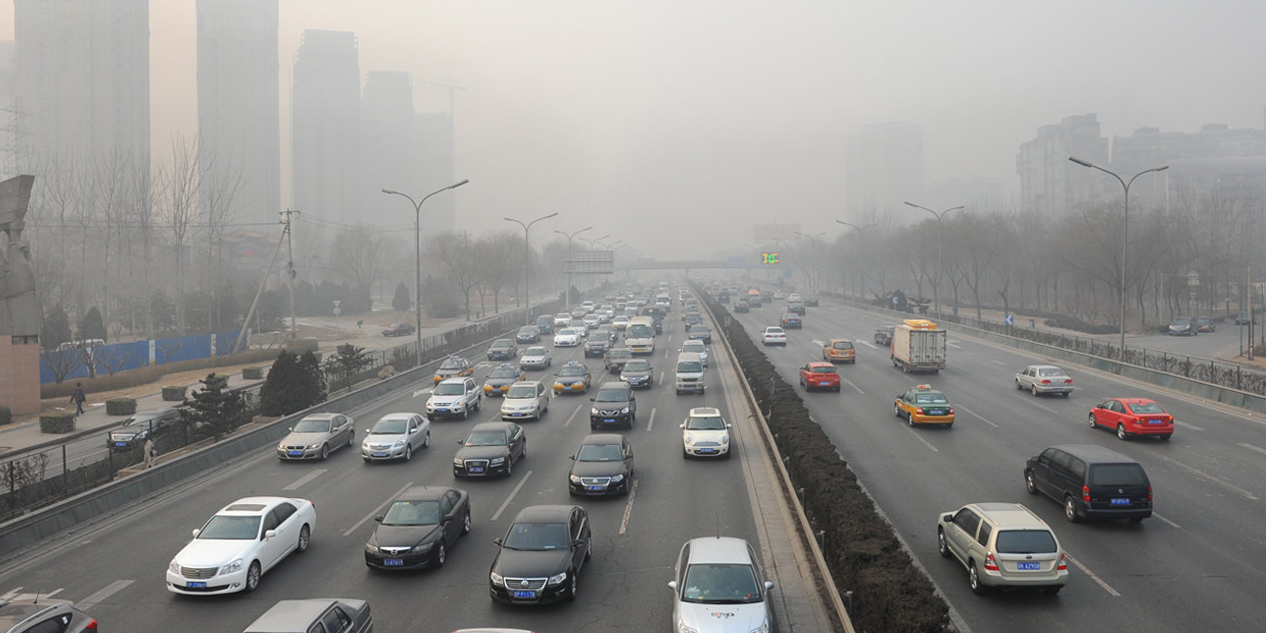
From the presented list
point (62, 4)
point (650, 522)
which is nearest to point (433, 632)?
point (650, 522)

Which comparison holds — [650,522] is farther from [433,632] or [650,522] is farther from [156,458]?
[156,458]

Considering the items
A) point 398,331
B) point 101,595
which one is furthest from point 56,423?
point 398,331

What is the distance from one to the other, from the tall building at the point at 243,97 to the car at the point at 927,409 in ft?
591

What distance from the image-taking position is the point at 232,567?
14227 mm

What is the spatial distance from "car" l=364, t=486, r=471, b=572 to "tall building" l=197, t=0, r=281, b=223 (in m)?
185

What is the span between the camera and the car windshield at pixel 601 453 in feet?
69.2

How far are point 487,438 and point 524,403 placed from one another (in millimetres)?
8391

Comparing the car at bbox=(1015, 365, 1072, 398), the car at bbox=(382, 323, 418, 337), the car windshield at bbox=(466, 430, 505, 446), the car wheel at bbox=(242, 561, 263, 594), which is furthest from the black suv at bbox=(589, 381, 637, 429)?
the car at bbox=(382, 323, 418, 337)

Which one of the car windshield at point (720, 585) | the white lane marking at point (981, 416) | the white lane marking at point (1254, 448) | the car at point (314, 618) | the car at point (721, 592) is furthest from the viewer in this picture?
the white lane marking at point (981, 416)

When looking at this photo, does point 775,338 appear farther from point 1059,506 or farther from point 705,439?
point 1059,506

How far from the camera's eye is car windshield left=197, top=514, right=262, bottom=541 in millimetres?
15039

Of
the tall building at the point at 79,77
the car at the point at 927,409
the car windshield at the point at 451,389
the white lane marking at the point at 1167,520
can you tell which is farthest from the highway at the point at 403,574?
the tall building at the point at 79,77

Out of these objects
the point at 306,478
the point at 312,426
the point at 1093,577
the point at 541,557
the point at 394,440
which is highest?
the point at 312,426

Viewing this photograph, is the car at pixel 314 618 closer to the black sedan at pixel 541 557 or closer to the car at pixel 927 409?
the black sedan at pixel 541 557
